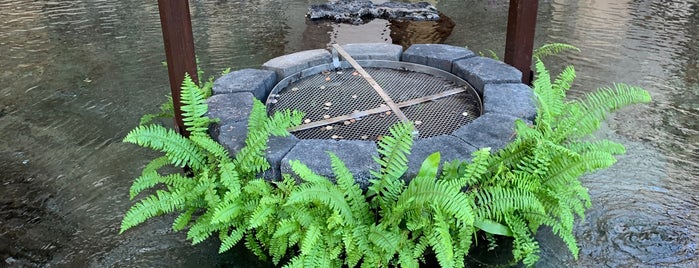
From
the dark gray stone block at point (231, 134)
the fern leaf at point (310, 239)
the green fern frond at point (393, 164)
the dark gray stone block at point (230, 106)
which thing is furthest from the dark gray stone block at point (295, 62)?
the fern leaf at point (310, 239)

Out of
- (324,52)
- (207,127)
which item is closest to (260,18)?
(324,52)

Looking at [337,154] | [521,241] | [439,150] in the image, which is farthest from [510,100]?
[337,154]

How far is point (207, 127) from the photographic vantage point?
4.14m

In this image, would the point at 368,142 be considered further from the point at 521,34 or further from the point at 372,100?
the point at 521,34

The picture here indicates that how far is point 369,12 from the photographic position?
9.35 meters

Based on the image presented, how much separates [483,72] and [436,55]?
0.62 metres

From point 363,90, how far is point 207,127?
151 cm

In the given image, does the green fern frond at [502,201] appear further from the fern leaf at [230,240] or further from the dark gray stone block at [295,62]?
the dark gray stone block at [295,62]

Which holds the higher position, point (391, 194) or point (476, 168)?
point (476, 168)

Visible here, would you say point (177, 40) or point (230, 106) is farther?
point (177, 40)

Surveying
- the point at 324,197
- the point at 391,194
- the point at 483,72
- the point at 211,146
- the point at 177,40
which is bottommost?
the point at 391,194

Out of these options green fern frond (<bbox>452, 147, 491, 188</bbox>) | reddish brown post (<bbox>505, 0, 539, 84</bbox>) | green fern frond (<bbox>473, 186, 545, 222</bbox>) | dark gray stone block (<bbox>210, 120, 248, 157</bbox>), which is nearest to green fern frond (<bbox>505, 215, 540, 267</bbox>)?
green fern frond (<bbox>473, 186, 545, 222</bbox>)

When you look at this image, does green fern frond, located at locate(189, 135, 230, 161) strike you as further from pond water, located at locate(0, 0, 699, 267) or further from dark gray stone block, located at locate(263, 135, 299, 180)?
pond water, located at locate(0, 0, 699, 267)

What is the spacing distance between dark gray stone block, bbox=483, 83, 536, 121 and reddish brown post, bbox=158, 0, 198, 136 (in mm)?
2420
